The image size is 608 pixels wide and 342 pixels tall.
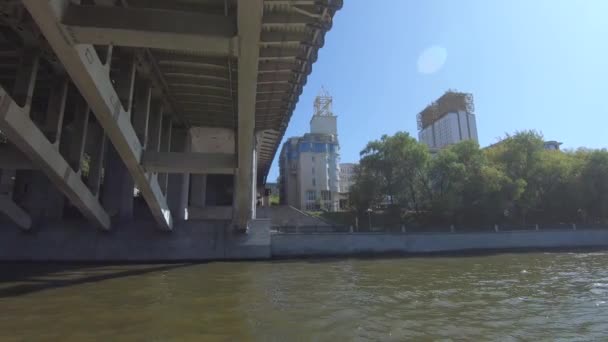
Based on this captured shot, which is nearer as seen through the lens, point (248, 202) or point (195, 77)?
point (195, 77)

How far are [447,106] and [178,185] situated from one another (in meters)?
87.0

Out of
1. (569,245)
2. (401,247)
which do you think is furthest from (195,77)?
(569,245)

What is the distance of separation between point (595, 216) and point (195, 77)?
41.2 m

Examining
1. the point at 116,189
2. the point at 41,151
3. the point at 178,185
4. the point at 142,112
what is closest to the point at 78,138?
the point at 142,112

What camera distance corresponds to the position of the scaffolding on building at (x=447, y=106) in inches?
3637

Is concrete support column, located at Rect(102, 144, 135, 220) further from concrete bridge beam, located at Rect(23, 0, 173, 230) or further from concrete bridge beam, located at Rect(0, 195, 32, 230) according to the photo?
concrete bridge beam, located at Rect(23, 0, 173, 230)

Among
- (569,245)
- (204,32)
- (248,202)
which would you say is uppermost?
(204,32)

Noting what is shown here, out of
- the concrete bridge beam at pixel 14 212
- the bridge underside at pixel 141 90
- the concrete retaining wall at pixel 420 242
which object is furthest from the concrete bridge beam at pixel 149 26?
the concrete retaining wall at pixel 420 242

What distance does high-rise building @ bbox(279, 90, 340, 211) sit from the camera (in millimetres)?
54625

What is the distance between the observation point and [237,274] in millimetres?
13430

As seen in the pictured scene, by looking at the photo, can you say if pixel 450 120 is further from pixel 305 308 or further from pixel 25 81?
pixel 305 308

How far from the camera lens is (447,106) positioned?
308 ft

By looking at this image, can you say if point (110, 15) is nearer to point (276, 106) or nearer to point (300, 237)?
point (276, 106)

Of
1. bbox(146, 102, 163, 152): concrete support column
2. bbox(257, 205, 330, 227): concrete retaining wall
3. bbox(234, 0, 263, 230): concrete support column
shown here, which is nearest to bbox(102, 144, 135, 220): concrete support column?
bbox(146, 102, 163, 152): concrete support column
